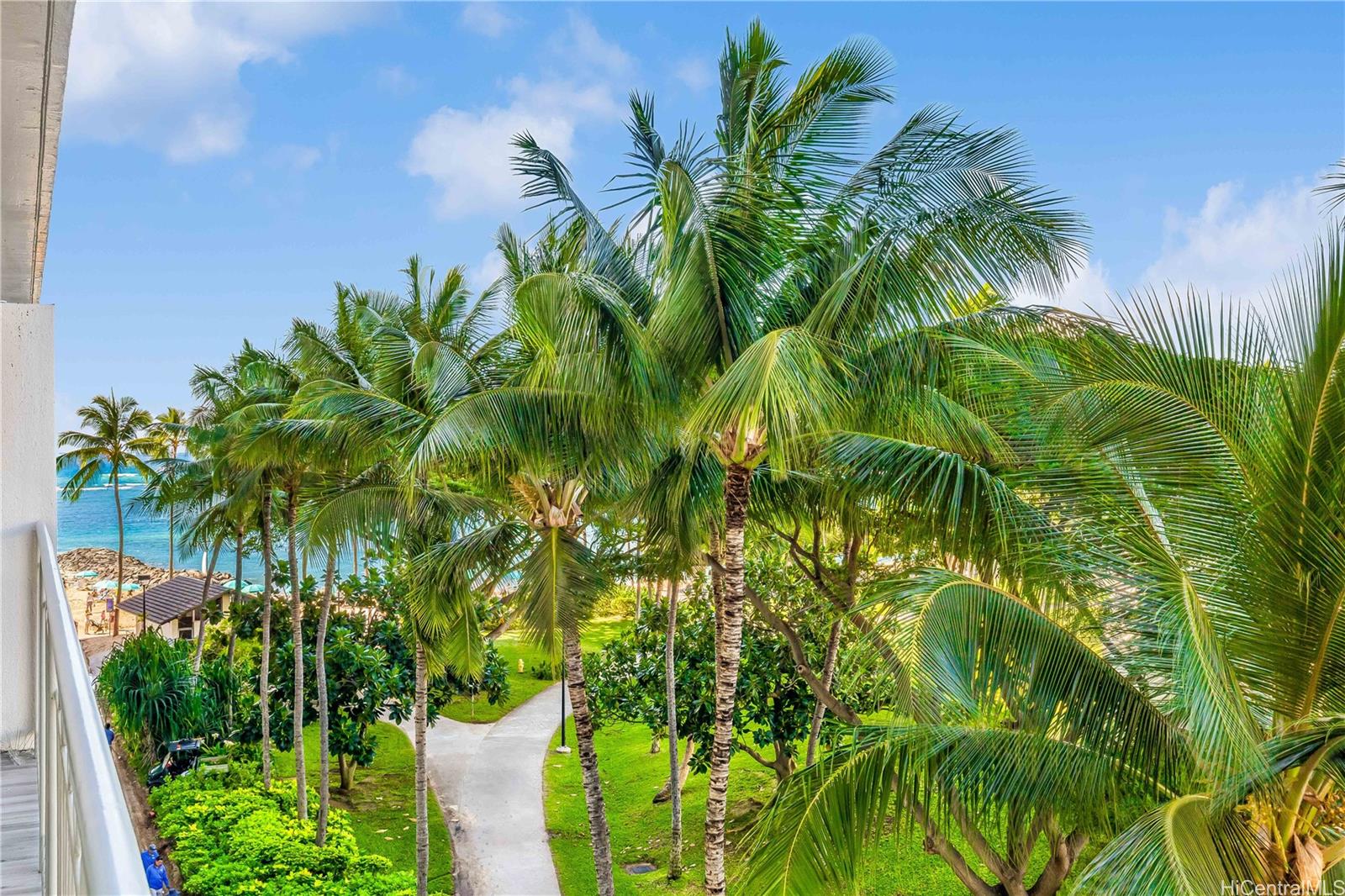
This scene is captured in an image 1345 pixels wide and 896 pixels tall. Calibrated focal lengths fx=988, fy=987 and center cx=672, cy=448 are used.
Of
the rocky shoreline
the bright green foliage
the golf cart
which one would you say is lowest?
the rocky shoreline

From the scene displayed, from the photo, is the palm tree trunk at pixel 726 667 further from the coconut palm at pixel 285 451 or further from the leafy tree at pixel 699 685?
the coconut palm at pixel 285 451

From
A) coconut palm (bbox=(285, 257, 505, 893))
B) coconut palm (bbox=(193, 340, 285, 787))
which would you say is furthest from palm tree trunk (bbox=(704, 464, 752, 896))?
coconut palm (bbox=(193, 340, 285, 787))

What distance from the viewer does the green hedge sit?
11422 mm

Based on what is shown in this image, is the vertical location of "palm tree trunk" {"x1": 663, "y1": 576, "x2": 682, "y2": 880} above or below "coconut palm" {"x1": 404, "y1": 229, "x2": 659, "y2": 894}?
below

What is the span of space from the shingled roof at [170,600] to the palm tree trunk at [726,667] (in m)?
23.8

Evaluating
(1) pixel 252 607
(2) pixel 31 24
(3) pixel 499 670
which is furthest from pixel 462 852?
(2) pixel 31 24

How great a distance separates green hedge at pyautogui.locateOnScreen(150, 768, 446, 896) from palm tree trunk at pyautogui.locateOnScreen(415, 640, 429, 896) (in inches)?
21.0

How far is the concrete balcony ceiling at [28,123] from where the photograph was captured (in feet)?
5.57

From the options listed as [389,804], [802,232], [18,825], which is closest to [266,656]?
[389,804]

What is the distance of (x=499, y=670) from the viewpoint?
1986 cm

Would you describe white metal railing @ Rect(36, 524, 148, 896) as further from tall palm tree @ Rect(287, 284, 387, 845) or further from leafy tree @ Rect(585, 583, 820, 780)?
leafy tree @ Rect(585, 583, 820, 780)

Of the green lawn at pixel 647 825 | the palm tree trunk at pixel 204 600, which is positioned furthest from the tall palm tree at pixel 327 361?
the palm tree trunk at pixel 204 600

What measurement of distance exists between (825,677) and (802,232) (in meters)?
7.87

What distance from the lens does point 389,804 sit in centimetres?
1934
